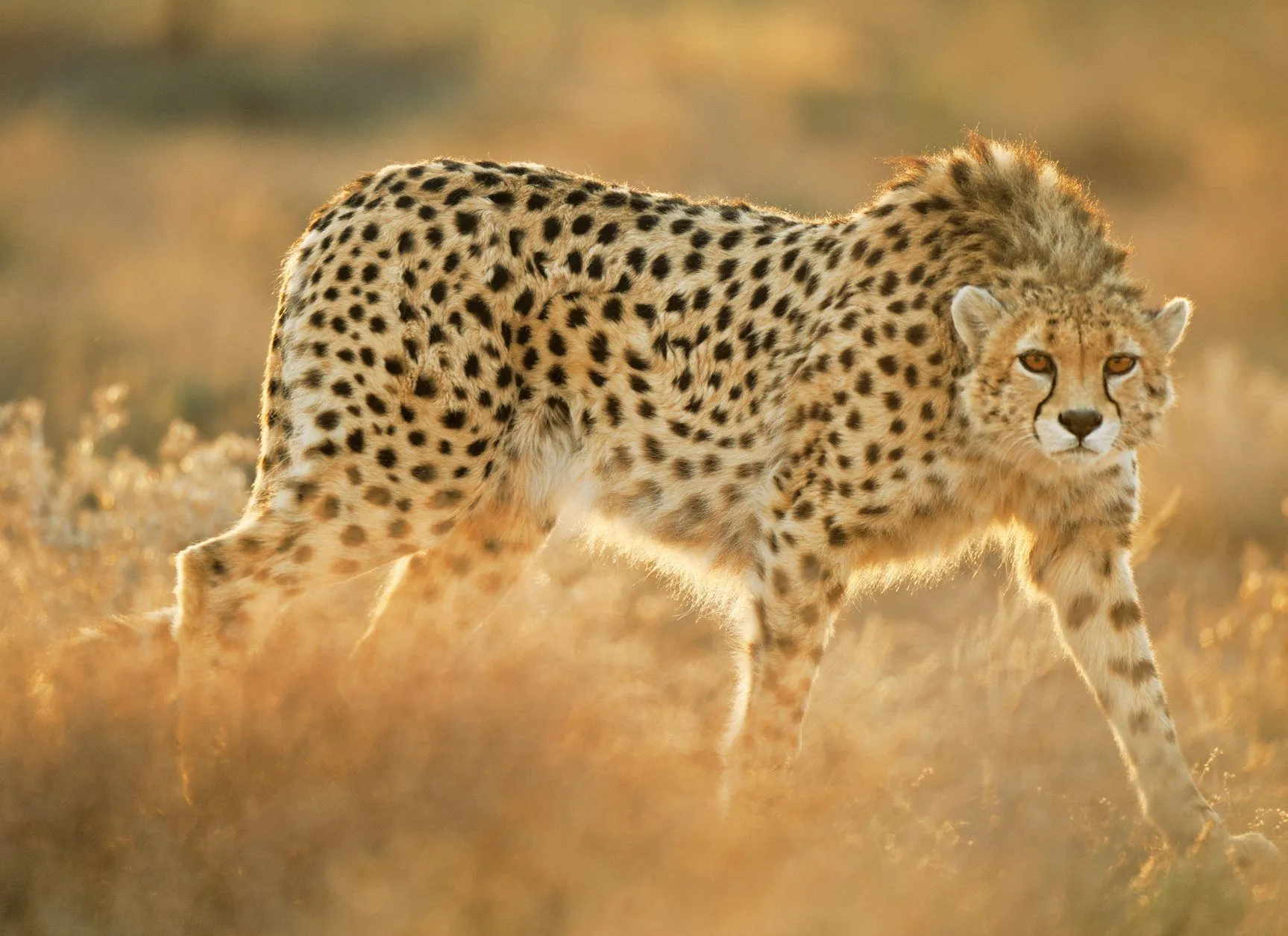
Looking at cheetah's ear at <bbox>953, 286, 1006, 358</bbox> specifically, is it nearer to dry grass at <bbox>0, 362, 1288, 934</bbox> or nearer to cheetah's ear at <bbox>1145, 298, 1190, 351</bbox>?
cheetah's ear at <bbox>1145, 298, 1190, 351</bbox>

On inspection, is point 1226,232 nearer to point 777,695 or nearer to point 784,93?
point 784,93

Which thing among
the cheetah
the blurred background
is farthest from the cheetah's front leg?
the blurred background

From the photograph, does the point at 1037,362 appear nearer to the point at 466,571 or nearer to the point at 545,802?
the point at 545,802

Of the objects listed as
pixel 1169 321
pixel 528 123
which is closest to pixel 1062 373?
pixel 1169 321

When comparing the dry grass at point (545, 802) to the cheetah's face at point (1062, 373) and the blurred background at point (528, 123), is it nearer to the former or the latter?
the cheetah's face at point (1062, 373)

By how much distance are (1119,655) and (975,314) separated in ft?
3.32

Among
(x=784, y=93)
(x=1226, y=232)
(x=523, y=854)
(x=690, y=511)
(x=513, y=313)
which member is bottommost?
(x=523, y=854)

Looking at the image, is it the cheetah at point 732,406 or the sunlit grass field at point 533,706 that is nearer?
the sunlit grass field at point 533,706

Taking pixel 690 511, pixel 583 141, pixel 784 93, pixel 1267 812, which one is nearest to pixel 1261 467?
pixel 1267 812

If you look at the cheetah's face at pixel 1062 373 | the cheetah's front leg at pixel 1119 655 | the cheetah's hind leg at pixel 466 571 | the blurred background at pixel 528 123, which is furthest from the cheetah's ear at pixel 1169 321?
the blurred background at pixel 528 123

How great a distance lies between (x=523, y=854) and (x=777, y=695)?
101 centimetres

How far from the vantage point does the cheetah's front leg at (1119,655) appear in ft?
13.8

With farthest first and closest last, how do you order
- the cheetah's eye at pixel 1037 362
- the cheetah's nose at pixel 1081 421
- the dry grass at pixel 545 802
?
the cheetah's eye at pixel 1037 362 → the cheetah's nose at pixel 1081 421 → the dry grass at pixel 545 802

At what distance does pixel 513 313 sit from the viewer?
4.58 m
